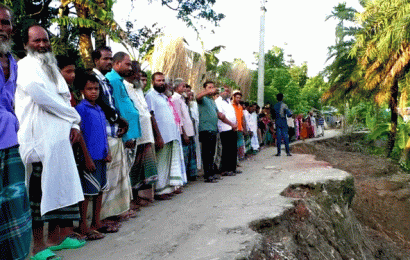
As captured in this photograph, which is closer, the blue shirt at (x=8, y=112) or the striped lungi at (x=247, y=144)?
the blue shirt at (x=8, y=112)

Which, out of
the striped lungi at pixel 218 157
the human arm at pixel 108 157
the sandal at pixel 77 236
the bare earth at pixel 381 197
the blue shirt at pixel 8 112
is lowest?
the bare earth at pixel 381 197

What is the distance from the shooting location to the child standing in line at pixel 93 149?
3455 millimetres

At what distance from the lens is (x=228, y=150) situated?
742cm

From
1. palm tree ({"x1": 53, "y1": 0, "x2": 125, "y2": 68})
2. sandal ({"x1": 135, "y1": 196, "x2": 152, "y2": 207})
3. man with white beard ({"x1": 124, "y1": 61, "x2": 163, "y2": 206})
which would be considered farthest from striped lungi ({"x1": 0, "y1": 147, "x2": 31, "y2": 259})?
palm tree ({"x1": 53, "y1": 0, "x2": 125, "y2": 68})

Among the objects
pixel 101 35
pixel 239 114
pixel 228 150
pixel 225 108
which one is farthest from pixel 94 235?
pixel 101 35

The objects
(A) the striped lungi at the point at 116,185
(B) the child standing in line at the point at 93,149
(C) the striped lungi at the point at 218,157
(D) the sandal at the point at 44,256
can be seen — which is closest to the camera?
(D) the sandal at the point at 44,256

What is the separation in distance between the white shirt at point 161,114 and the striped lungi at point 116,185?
1265 millimetres

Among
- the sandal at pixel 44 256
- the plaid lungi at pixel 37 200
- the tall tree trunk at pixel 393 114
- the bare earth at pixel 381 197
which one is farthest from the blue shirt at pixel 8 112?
the tall tree trunk at pixel 393 114

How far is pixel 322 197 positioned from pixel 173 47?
5440mm

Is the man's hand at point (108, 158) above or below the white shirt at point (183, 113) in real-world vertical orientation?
below

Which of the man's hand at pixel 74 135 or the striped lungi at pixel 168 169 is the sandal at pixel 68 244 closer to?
the man's hand at pixel 74 135

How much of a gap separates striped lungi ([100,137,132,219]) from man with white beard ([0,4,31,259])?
5.55 feet

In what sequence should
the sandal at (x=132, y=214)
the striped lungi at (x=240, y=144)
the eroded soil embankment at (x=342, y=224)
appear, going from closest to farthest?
the eroded soil embankment at (x=342, y=224) < the sandal at (x=132, y=214) < the striped lungi at (x=240, y=144)

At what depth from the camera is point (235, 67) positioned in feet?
47.0
